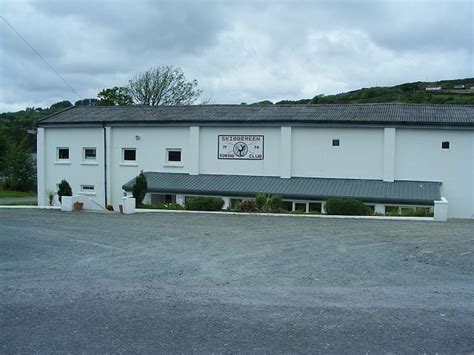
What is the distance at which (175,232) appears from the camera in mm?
13922

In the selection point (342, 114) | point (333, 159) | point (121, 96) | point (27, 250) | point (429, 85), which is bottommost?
point (27, 250)

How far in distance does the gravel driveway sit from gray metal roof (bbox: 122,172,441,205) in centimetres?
940

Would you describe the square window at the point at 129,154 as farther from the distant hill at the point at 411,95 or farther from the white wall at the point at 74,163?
the distant hill at the point at 411,95

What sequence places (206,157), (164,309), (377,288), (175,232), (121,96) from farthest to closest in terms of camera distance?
(121,96) → (206,157) → (175,232) → (377,288) → (164,309)

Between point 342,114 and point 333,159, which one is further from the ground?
point 342,114

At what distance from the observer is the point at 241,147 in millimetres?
27234

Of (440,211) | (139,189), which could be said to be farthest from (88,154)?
(440,211)

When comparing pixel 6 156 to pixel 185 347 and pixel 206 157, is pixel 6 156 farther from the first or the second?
pixel 185 347

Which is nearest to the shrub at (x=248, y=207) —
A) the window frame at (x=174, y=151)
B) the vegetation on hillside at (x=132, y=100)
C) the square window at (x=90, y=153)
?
the window frame at (x=174, y=151)

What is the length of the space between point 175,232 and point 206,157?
559 inches

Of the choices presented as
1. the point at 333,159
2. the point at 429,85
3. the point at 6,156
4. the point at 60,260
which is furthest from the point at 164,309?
the point at 429,85

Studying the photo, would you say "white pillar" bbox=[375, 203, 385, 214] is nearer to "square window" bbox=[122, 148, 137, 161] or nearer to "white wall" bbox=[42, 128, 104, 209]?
"square window" bbox=[122, 148, 137, 161]

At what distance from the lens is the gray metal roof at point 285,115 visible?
25000 mm

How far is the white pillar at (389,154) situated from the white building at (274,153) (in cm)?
5
